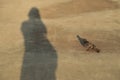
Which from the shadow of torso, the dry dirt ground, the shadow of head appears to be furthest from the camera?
the shadow of head

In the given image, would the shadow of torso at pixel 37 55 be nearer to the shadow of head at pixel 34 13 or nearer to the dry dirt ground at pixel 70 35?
the dry dirt ground at pixel 70 35

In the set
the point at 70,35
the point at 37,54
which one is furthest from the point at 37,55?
the point at 70,35

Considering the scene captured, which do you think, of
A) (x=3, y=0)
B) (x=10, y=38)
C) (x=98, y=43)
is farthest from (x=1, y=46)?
(x=3, y=0)

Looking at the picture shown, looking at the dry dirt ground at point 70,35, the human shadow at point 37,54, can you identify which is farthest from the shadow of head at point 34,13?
the human shadow at point 37,54

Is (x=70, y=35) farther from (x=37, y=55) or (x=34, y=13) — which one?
(x=34, y=13)

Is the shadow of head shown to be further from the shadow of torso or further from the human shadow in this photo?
the shadow of torso

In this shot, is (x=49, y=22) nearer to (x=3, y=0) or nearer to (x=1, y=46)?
(x=1, y=46)

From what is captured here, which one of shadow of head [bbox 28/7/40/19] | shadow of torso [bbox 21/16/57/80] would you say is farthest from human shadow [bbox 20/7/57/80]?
shadow of head [bbox 28/7/40/19]
